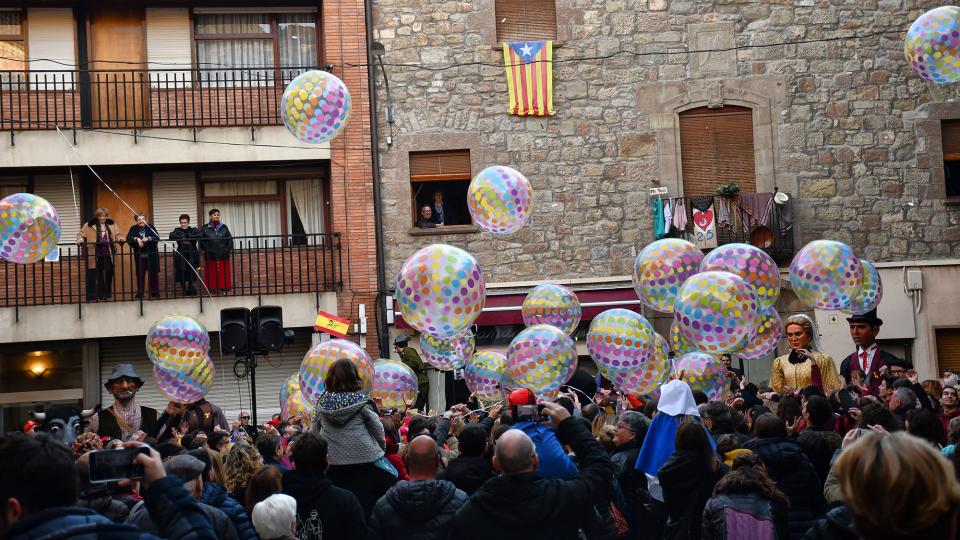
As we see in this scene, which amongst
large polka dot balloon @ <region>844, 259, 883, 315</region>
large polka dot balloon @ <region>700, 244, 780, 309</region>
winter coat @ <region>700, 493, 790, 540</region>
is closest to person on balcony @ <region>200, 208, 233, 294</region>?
large polka dot balloon @ <region>700, 244, 780, 309</region>

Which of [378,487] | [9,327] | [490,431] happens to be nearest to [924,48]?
[490,431]

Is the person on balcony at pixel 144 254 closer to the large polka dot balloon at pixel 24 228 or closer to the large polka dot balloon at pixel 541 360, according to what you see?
the large polka dot balloon at pixel 24 228

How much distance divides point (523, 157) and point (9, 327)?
27.5 feet

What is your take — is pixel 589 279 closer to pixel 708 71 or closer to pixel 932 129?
pixel 708 71

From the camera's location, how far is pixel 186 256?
1888 cm

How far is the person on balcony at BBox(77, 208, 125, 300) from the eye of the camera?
61.0ft

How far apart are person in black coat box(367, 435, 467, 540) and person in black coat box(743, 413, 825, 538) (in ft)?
6.47

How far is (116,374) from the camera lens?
10.2 metres

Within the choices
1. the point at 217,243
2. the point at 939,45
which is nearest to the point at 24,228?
the point at 217,243

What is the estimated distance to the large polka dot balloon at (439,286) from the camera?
8492 mm

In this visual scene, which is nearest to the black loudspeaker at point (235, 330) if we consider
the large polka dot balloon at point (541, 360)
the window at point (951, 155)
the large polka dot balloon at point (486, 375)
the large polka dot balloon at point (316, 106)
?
the large polka dot balloon at point (316, 106)

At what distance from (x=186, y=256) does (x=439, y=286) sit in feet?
36.9

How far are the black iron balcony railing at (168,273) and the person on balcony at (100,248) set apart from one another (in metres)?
0.02

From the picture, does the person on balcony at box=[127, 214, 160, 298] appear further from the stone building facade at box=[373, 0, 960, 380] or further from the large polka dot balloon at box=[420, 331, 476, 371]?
the large polka dot balloon at box=[420, 331, 476, 371]
